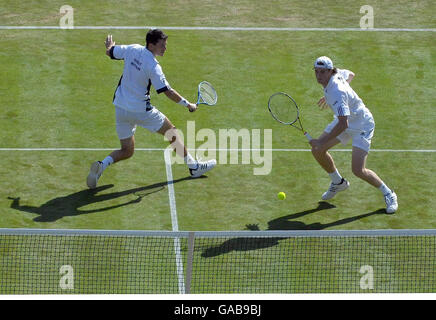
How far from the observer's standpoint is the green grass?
14281 millimetres

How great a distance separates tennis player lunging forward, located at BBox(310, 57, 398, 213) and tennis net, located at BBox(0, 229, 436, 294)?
3.41 feet

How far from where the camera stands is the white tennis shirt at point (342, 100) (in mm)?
13383

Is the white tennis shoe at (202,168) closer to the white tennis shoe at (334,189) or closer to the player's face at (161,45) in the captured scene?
the white tennis shoe at (334,189)

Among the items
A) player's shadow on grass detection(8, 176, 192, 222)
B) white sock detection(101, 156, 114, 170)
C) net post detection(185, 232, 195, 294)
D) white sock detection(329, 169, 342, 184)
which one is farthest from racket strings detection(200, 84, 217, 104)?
net post detection(185, 232, 195, 294)

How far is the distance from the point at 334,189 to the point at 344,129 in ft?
4.56

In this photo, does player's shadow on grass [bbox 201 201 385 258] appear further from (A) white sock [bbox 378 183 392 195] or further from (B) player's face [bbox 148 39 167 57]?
(B) player's face [bbox 148 39 167 57]

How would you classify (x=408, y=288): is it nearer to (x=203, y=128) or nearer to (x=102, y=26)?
(x=203, y=128)

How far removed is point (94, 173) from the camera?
48.2 feet

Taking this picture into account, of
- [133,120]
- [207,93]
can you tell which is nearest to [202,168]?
[207,93]

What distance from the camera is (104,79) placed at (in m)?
18.6

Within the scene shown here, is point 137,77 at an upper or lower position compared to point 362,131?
upper

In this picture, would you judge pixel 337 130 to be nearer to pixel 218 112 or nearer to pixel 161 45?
pixel 161 45
